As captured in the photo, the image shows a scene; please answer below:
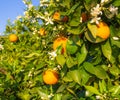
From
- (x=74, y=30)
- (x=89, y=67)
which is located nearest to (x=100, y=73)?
(x=89, y=67)

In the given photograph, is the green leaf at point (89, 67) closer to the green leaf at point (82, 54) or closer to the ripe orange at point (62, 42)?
the green leaf at point (82, 54)

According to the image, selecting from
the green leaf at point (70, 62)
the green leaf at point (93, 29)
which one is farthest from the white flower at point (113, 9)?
the green leaf at point (70, 62)

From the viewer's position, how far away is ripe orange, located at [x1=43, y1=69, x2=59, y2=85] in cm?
250

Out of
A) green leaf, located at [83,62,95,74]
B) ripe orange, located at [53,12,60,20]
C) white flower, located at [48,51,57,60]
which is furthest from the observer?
ripe orange, located at [53,12,60,20]

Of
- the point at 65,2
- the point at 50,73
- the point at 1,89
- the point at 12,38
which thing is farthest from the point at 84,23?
the point at 12,38

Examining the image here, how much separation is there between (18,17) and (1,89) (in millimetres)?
4287

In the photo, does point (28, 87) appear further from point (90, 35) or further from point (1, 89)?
point (90, 35)

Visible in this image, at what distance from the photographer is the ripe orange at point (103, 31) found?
7.37 ft

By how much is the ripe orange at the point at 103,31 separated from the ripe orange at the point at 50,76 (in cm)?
44

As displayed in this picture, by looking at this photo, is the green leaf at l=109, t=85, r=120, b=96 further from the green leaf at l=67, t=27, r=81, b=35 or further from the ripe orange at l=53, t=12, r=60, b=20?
the ripe orange at l=53, t=12, r=60, b=20

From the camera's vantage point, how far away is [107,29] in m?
2.28

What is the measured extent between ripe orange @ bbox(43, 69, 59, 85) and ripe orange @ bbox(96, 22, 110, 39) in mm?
442

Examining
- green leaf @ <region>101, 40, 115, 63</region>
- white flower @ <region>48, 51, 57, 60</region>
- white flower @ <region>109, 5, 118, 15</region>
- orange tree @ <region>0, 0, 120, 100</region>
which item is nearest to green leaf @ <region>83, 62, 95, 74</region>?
orange tree @ <region>0, 0, 120, 100</region>

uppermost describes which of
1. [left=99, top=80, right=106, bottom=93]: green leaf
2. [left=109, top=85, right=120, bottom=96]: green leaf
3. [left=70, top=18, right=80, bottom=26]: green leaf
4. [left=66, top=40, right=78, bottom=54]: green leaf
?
[left=70, top=18, right=80, bottom=26]: green leaf
